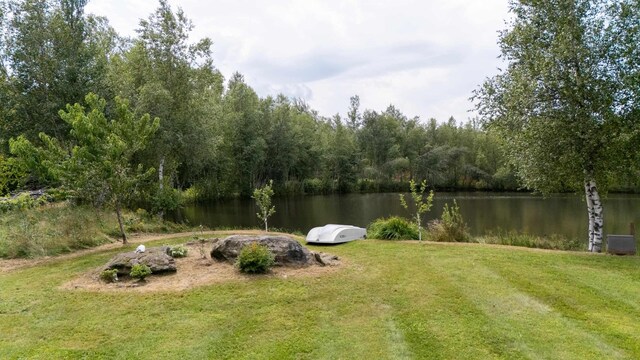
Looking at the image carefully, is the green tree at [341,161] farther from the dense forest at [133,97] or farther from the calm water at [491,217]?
the calm water at [491,217]

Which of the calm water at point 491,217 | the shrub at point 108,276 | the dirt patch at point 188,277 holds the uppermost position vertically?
the shrub at point 108,276

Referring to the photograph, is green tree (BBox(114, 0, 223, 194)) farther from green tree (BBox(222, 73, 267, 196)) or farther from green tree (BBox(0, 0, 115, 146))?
green tree (BBox(222, 73, 267, 196))

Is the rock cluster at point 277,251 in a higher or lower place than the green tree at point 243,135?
lower

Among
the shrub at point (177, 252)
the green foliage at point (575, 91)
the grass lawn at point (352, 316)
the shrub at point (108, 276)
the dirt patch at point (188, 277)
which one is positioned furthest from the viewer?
the green foliage at point (575, 91)

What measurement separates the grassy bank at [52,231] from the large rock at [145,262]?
12.1 feet

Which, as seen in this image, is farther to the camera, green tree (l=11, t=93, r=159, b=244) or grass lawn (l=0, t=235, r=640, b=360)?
green tree (l=11, t=93, r=159, b=244)

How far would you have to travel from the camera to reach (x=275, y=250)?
773 cm

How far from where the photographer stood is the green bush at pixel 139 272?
6.96 meters

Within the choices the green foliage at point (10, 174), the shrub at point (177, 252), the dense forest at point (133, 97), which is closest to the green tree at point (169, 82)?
the dense forest at point (133, 97)

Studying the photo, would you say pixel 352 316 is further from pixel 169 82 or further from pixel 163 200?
pixel 169 82

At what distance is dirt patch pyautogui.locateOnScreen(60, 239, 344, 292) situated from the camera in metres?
6.62

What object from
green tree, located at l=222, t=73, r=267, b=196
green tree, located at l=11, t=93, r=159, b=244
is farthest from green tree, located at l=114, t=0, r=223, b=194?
green tree, located at l=222, t=73, r=267, b=196

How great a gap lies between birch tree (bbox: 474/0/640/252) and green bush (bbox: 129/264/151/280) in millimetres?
9379

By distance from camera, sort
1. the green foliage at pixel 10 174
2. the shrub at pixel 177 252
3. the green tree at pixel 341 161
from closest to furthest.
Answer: the shrub at pixel 177 252 < the green foliage at pixel 10 174 < the green tree at pixel 341 161
